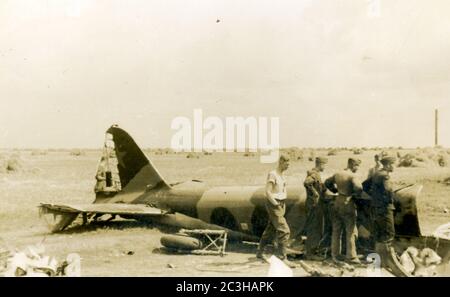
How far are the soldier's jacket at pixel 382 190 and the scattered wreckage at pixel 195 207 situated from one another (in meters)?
0.34

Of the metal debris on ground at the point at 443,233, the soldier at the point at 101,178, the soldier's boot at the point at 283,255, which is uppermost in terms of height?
the soldier at the point at 101,178

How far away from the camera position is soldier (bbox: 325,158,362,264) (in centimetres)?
936

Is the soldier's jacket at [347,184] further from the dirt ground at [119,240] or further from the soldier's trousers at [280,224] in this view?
the dirt ground at [119,240]

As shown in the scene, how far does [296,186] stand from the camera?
1069 centimetres

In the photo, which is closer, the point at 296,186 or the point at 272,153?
the point at 296,186

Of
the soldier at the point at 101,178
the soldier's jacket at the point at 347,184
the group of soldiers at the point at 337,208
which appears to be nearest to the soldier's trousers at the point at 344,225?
the group of soldiers at the point at 337,208

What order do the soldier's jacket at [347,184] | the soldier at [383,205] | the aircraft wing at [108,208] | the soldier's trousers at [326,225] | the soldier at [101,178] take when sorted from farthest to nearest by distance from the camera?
1. the soldier at [101,178]
2. the aircraft wing at [108,208]
3. the soldier's trousers at [326,225]
4. the soldier's jacket at [347,184]
5. the soldier at [383,205]

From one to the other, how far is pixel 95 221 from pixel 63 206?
1.34 meters

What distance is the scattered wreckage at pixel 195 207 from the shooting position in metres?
9.44

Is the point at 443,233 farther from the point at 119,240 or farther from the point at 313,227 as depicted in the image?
the point at 119,240
